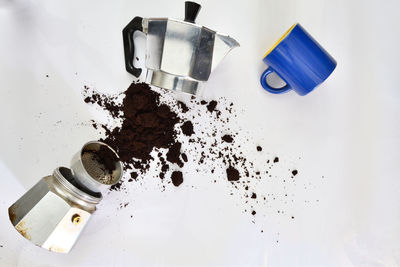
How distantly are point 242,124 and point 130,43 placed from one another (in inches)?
12.5

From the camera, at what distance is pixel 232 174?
742mm

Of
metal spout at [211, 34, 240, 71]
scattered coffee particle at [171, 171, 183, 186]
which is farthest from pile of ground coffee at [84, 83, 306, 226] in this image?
metal spout at [211, 34, 240, 71]

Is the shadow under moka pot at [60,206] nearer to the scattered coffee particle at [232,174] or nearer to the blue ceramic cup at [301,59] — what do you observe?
the scattered coffee particle at [232,174]

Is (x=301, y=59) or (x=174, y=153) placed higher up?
(x=301, y=59)

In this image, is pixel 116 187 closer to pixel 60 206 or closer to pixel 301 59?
pixel 60 206

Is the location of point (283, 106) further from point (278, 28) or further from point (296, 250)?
point (296, 250)

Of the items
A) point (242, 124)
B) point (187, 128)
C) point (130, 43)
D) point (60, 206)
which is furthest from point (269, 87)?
point (60, 206)

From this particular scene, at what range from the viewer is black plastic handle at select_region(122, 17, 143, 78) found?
0.67 m

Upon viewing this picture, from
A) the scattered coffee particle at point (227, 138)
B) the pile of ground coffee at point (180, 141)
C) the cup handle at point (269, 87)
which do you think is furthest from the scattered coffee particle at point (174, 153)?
the cup handle at point (269, 87)

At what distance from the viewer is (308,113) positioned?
78 cm

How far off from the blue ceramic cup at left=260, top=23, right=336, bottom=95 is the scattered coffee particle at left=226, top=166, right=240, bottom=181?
0.79 feet

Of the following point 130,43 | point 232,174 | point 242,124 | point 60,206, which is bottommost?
point 60,206

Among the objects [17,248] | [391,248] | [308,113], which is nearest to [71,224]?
[17,248]

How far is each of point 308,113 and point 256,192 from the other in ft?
0.76
